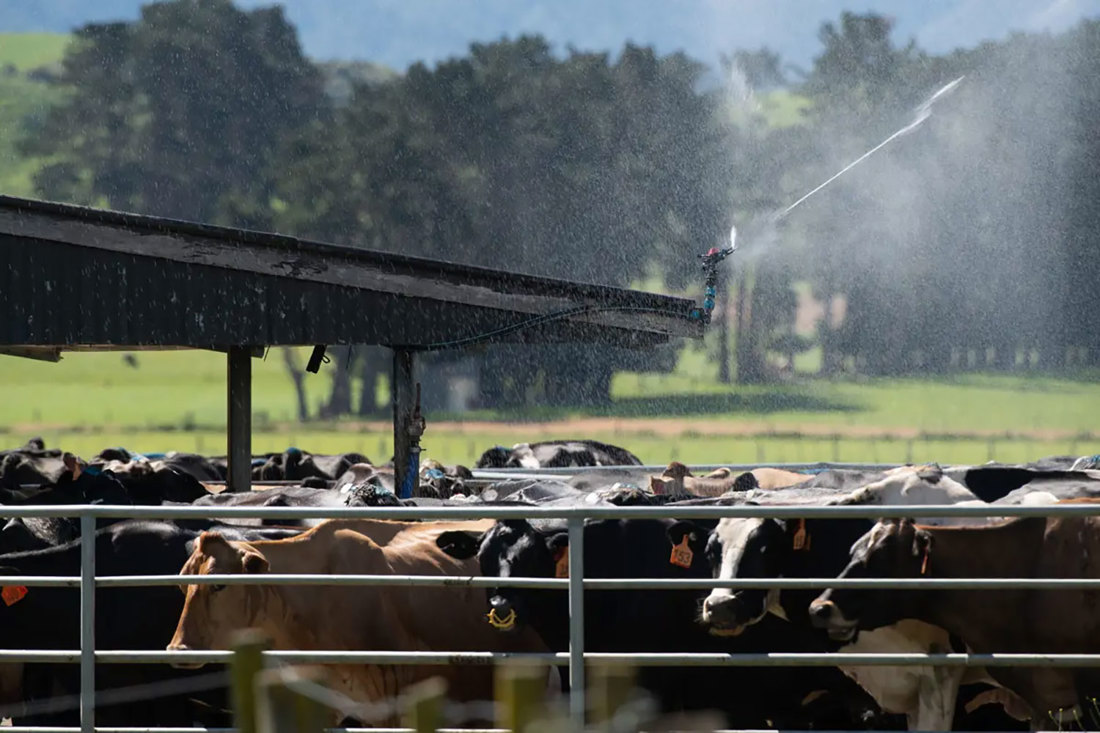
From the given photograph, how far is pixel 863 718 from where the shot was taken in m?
7.99

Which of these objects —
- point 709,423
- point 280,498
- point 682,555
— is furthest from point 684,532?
point 709,423

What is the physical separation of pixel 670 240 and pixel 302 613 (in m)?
63.6

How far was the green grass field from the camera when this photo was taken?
72.2 m

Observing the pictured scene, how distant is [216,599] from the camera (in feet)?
25.2

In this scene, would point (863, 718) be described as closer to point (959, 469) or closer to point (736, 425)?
point (959, 469)

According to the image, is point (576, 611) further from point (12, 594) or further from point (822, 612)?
point (12, 594)

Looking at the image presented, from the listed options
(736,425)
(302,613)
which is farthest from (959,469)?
(736,425)

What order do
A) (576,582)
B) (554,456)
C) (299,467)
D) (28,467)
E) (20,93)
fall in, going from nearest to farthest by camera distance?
(576,582) < (28,467) < (299,467) < (554,456) < (20,93)

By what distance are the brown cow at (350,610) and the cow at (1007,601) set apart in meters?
1.63

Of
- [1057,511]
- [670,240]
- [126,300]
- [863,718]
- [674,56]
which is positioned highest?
[674,56]

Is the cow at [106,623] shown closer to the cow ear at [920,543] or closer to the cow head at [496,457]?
the cow ear at [920,543]

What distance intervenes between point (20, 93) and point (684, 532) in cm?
16684

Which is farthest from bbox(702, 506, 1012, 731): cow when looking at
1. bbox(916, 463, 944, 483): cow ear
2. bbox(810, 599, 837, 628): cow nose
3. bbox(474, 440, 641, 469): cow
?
bbox(474, 440, 641, 469): cow

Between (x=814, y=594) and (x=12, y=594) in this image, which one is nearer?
(x=814, y=594)
